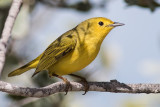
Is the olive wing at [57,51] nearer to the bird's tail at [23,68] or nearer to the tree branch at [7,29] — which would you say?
the bird's tail at [23,68]

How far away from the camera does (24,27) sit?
466 cm

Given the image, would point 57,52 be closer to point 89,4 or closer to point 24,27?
point 24,27

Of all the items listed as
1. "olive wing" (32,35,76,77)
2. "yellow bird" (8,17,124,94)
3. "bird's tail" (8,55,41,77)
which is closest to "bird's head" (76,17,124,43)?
"yellow bird" (8,17,124,94)

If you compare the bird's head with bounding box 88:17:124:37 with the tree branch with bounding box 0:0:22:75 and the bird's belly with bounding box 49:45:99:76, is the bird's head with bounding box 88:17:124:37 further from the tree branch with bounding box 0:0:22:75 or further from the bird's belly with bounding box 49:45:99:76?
the tree branch with bounding box 0:0:22:75

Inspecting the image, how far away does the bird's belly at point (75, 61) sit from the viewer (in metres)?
4.00

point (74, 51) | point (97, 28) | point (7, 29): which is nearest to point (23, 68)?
point (74, 51)

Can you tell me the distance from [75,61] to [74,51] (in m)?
0.18

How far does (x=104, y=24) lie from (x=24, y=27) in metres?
1.00

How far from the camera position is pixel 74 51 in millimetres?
4152

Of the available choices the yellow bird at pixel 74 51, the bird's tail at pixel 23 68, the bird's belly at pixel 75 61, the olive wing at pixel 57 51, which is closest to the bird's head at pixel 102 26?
the yellow bird at pixel 74 51

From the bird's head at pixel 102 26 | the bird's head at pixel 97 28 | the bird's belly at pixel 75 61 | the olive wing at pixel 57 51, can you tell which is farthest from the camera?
the bird's head at pixel 102 26

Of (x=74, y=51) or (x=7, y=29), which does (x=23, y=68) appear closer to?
(x=74, y=51)

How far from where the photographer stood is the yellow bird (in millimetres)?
4039

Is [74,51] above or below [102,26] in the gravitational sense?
below
